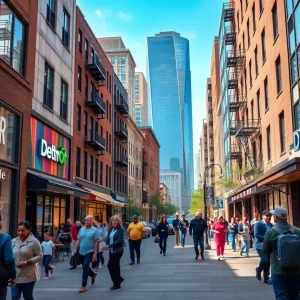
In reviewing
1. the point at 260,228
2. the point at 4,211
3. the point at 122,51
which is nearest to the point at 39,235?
the point at 4,211

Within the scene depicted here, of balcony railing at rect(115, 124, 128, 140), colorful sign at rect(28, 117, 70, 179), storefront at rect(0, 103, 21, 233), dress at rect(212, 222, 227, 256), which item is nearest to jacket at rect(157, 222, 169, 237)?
dress at rect(212, 222, 227, 256)

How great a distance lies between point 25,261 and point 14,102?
1137 centimetres

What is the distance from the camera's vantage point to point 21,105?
56.4 feet

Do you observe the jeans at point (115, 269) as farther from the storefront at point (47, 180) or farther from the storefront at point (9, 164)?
the storefront at point (47, 180)

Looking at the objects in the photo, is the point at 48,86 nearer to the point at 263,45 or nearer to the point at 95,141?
the point at 95,141

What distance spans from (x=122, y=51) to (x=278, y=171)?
94.4m

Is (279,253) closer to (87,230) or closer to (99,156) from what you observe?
(87,230)

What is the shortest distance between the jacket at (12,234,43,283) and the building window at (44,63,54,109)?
1685 cm

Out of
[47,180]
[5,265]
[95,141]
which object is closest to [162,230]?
[47,180]

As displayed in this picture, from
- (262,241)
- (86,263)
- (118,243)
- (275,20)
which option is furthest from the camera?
(275,20)

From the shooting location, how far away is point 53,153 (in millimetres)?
22984

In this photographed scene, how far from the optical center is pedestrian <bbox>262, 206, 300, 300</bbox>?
5.55 m

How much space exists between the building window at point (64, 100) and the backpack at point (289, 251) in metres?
21.3

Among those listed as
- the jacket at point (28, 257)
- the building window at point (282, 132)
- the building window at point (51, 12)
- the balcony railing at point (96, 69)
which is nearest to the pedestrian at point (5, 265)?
the jacket at point (28, 257)
